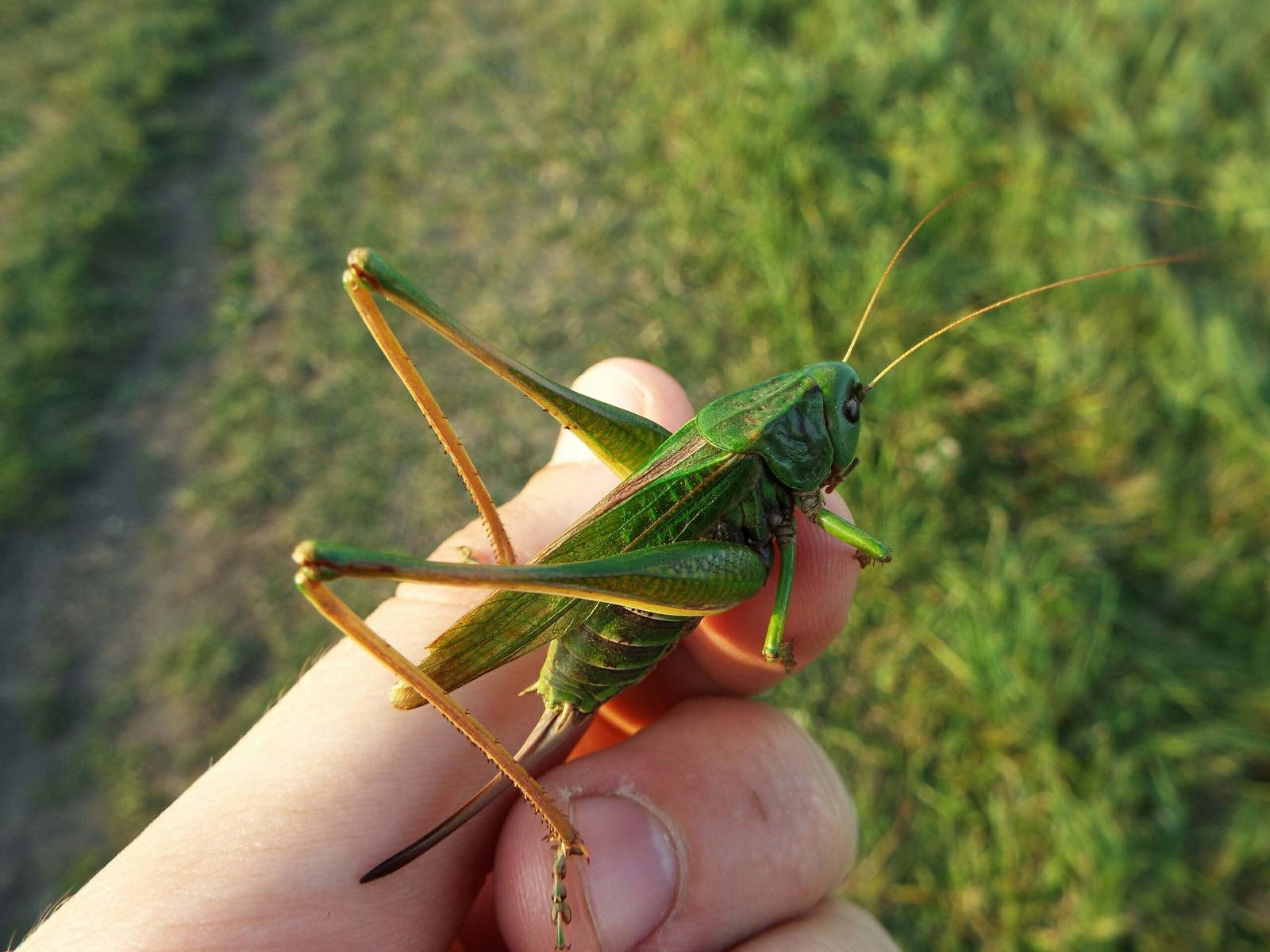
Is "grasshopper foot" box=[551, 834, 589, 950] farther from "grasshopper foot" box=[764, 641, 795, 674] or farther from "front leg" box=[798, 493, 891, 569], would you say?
"front leg" box=[798, 493, 891, 569]

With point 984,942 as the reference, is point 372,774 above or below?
above

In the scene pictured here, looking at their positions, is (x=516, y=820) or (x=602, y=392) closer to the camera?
(x=516, y=820)

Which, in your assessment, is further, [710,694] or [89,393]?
[89,393]

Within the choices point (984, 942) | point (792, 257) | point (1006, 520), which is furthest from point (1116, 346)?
point (984, 942)

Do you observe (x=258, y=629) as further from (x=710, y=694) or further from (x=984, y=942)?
(x=984, y=942)

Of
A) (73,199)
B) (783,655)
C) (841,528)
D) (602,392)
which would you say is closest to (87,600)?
(73,199)

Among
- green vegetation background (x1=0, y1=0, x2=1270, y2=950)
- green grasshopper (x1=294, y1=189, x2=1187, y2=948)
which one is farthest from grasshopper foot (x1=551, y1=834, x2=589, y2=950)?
green vegetation background (x1=0, y1=0, x2=1270, y2=950)

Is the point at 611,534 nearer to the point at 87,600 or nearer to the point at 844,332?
the point at 844,332
